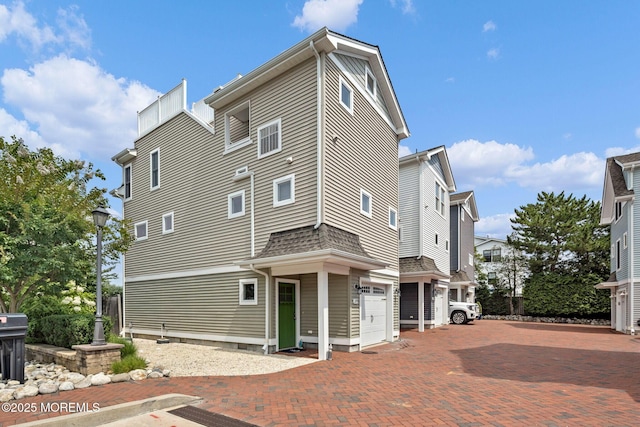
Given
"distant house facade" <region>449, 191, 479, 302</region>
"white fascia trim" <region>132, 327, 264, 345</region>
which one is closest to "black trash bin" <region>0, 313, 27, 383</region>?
"white fascia trim" <region>132, 327, 264, 345</region>

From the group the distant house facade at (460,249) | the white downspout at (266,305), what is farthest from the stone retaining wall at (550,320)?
the white downspout at (266,305)

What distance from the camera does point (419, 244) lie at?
1897 centimetres

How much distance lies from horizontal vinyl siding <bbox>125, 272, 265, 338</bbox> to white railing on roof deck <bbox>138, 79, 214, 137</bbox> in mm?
6198

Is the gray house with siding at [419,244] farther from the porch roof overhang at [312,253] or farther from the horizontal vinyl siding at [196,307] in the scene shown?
the horizontal vinyl siding at [196,307]

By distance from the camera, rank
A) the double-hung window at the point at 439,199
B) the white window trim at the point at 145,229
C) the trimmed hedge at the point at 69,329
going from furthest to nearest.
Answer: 1. the double-hung window at the point at 439,199
2. the white window trim at the point at 145,229
3. the trimmed hedge at the point at 69,329

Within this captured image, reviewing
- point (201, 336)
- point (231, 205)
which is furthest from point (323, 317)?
point (201, 336)

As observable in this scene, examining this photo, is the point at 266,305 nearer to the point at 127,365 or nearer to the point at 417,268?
the point at 127,365

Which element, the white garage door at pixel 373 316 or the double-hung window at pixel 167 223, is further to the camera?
the double-hung window at pixel 167 223

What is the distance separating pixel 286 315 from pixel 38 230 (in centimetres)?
690

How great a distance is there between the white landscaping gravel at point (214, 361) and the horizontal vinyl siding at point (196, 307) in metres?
0.84

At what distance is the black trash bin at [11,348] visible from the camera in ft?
23.2

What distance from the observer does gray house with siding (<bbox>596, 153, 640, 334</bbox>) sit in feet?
57.2

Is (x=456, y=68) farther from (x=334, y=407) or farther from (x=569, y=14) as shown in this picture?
(x=334, y=407)

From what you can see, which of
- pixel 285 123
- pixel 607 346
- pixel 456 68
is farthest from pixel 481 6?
pixel 607 346
